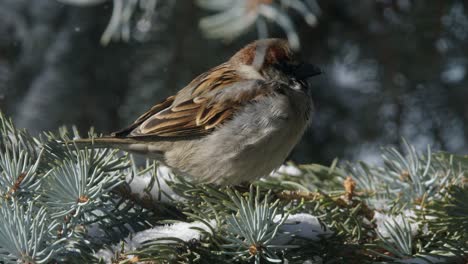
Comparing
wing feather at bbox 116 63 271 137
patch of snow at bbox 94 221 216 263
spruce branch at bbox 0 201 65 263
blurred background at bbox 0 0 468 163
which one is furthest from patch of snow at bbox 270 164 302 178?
spruce branch at bbox 0 201 65 263

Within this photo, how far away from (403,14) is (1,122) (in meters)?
2.24

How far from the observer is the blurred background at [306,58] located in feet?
10.8

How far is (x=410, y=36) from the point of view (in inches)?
135

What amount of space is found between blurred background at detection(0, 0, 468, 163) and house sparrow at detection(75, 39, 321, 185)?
0.41 metres

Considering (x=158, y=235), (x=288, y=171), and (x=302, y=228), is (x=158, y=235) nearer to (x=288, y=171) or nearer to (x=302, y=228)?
(x=302, y=228)

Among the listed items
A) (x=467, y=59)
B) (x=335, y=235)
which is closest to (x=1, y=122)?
(x=335, y=235)

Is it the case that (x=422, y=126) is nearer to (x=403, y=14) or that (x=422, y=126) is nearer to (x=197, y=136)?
(x=403, y=14)

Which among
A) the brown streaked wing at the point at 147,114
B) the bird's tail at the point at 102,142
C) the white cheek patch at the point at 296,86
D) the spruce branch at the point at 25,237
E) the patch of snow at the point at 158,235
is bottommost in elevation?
the spruce branch at the point at 25,237

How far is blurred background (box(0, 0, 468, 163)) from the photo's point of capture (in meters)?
3.31

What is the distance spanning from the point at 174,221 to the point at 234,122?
946mm

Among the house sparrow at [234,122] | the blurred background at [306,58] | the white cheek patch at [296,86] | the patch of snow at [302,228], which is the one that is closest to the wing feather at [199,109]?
the house sparrow at [234,122]

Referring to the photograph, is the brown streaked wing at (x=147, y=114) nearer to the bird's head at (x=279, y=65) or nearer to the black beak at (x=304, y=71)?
the bird's head at (x=279, y=65)

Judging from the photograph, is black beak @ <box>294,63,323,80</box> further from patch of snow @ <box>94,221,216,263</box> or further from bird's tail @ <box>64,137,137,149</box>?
patch of snow @ <box>94,221,216,263</box>

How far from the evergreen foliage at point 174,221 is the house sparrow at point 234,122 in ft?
1.58
